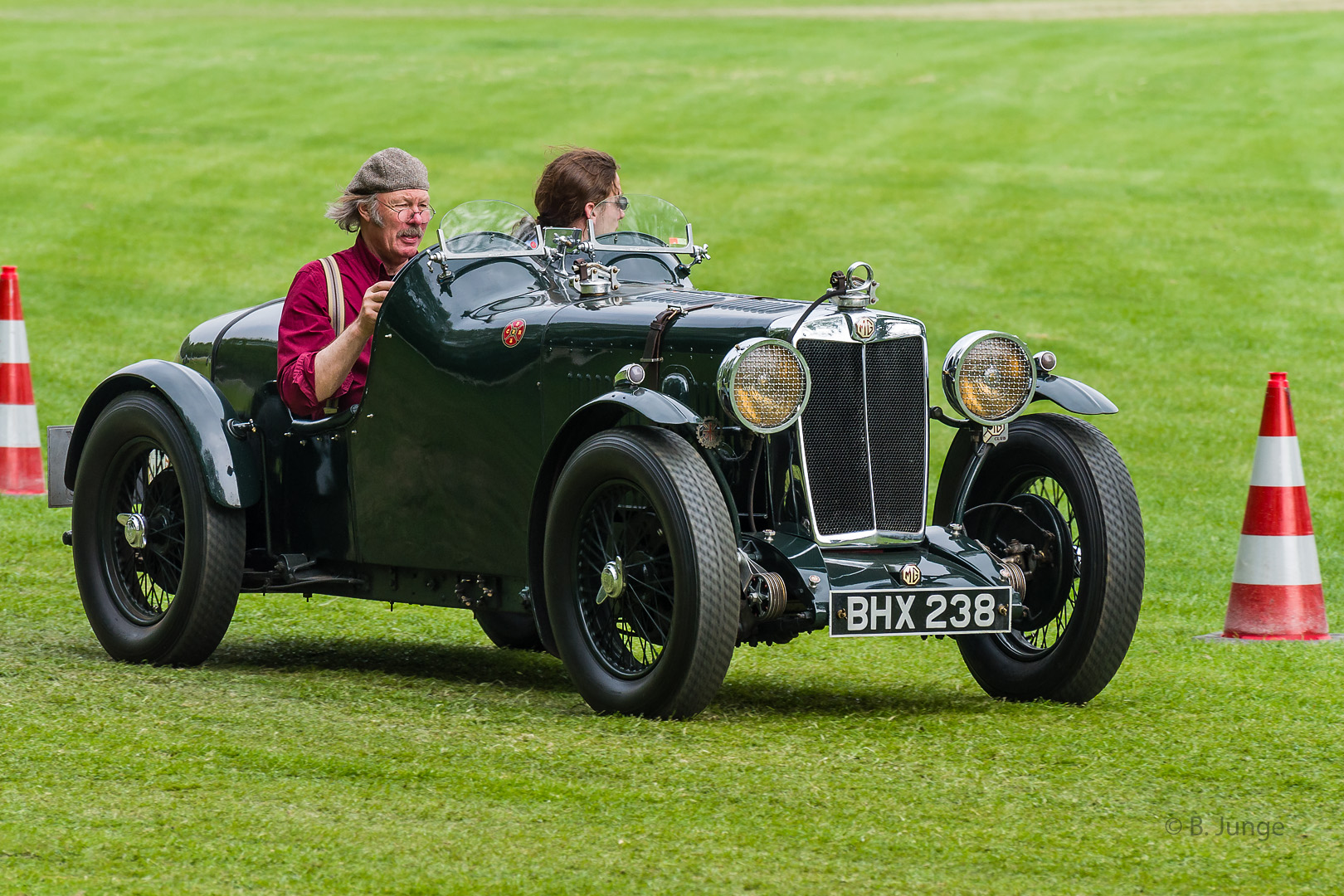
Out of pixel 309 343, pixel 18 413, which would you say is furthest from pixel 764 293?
pixel 309 343

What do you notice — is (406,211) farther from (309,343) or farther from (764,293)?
(764,293)

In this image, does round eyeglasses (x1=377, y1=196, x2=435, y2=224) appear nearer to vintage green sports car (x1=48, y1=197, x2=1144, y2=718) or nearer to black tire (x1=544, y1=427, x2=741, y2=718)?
vintage green sports car (x1=48, y1=197, x2=1144, y2=718)

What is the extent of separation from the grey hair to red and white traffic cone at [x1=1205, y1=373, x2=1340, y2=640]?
3294mm

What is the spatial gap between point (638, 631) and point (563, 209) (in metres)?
1.94

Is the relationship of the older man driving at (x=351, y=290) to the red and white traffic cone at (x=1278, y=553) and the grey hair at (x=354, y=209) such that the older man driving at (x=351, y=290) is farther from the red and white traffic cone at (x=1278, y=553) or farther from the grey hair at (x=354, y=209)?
the red and white traffic cone at (x=1278, y=553)

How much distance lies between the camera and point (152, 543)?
6742mm

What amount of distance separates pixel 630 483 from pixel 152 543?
2.18m

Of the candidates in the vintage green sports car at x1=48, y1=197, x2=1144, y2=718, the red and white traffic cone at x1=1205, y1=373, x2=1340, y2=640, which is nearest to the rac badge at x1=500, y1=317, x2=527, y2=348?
the vintage green sports car at x1=48, y1=197, x2=1144, y2=718

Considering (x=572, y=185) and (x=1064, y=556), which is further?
(x=572, y=185)

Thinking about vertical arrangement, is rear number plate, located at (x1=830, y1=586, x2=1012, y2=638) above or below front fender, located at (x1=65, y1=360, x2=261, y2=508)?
below

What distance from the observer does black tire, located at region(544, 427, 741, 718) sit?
5160mm

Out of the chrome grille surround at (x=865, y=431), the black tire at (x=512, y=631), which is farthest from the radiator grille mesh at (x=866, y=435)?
the black tire at (x=512, y=631)

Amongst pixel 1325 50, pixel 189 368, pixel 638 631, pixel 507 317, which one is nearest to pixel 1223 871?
pixel 638 631

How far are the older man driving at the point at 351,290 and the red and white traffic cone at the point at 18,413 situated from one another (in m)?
3.58
